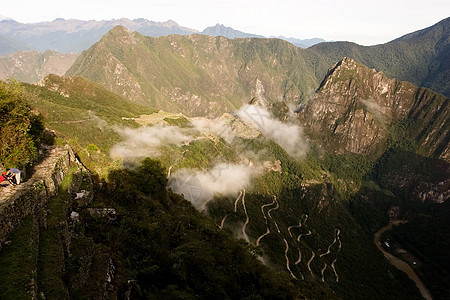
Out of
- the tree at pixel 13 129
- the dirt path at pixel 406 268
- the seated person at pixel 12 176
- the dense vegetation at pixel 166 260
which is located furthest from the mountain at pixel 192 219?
the dirt path at pixel 406 268

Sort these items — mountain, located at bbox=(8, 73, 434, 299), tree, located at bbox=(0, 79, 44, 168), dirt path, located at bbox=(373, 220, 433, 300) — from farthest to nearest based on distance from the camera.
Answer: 1. dirt path, located at bbox=(373, 220, 433, 300)
2. mountain, located at bbox=(8, 73, 434, 299)
3. tree, located at bbox=(0, 79, 44, 168)

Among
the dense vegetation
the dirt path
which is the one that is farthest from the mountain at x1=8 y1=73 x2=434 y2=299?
the dirt path

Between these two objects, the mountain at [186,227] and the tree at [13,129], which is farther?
the tree at [13,129]

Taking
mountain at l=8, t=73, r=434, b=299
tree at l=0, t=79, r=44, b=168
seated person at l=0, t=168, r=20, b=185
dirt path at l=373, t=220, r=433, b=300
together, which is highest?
tree at l=0, t=79, r=44, b=168

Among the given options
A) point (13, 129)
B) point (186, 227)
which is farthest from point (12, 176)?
point (186, 227)

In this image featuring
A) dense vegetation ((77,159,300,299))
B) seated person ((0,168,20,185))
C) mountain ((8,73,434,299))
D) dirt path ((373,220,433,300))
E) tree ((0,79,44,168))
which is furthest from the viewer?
dirt path ((373,220,433,300))

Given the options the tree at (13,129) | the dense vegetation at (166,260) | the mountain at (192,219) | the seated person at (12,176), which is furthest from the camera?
the mountain at (192,219)

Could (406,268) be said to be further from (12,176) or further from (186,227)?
(12,176)

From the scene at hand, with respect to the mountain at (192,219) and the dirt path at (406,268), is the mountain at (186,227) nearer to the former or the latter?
the mountain at (192,219)

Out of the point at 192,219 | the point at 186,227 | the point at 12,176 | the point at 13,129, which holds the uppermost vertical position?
the point at 13,129

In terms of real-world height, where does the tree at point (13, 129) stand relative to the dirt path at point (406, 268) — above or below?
above

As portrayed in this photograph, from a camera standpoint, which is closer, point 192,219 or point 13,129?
point 13,129

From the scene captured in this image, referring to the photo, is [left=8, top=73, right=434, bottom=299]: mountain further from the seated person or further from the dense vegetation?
the seated person
